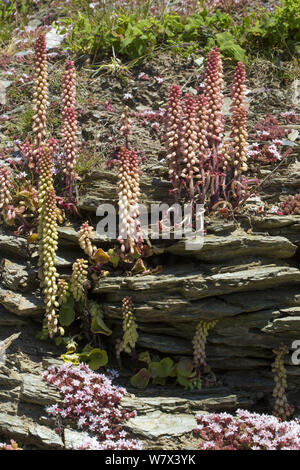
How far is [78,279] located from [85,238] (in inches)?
22.4

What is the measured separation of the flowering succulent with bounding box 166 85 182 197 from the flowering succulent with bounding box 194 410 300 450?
3.16 metres

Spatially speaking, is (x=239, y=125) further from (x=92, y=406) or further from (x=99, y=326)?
(x=92, y=406)

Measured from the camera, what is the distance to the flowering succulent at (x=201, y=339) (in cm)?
719

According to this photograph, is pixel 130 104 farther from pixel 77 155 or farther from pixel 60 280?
pixel 60 280

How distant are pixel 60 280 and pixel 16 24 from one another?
24.9ft

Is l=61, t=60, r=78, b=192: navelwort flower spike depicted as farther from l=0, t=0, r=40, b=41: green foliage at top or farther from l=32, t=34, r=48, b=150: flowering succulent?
l=0, t=0, r=40, b=41: green foliage at top

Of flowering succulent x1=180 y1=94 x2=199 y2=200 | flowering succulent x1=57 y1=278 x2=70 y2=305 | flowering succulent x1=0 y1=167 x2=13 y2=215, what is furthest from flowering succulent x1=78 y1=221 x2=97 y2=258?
flowering succulent x1=180 y1=94 x2=199 y2=200

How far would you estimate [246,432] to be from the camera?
6750mm

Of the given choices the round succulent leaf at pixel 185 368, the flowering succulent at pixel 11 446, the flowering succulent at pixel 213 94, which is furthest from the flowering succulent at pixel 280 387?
the flowering succulent at pixel 11 446

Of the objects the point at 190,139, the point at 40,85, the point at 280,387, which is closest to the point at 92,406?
the point at 280,387

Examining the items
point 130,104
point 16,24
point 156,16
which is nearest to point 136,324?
point 130,104

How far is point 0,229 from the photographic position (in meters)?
7.86

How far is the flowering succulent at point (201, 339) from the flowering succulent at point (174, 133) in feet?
6.29

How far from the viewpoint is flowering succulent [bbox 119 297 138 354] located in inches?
283
